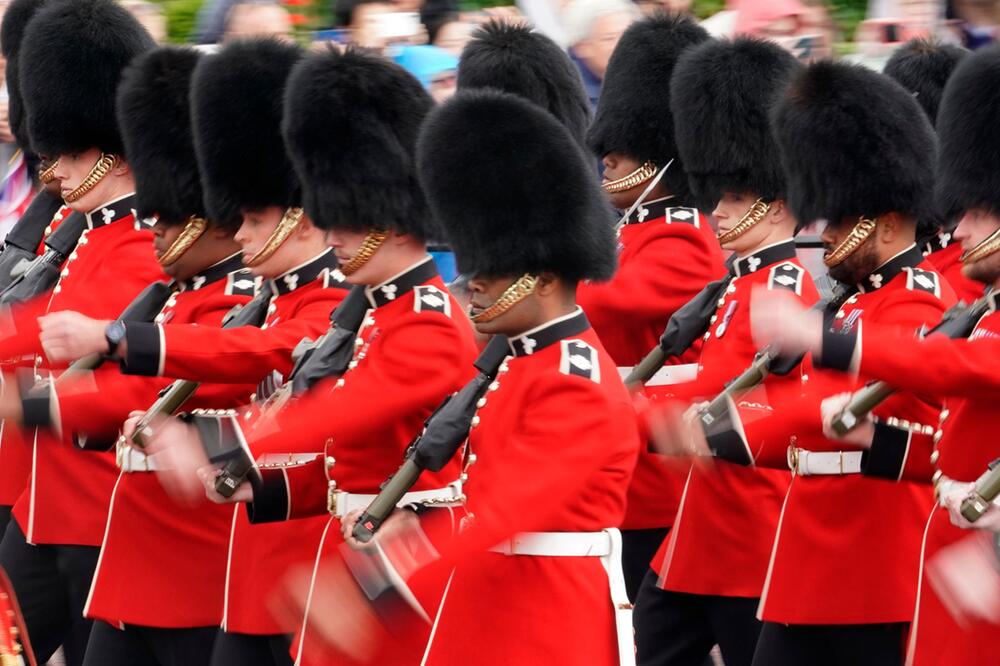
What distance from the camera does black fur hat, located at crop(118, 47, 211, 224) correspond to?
5000mm

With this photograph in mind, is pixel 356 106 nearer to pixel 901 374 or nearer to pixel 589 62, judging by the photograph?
pixel 901 374

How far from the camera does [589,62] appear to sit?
700 cm

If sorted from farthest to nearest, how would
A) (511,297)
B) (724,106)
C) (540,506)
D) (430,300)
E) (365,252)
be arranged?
(724,106)
(365,252)
(430,300)
(511,297)
(540,506)

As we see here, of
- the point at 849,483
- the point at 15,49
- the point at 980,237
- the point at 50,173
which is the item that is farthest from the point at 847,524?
the point at 15,49

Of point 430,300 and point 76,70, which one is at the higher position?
point 430,300

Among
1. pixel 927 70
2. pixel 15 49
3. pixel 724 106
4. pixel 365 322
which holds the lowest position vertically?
pixel 15 49

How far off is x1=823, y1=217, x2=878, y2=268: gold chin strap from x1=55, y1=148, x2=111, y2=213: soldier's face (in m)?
1.89

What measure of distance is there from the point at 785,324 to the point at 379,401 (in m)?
0.83

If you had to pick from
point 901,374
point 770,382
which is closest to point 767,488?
point 770,382

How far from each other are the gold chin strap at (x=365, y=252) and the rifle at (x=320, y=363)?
0.15 feet

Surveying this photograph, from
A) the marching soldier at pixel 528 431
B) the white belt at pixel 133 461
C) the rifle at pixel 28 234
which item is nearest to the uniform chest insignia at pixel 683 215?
the white belt at pixel 133 461

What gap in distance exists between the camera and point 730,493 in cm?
500

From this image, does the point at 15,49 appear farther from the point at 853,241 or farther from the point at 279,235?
the point at 853,241

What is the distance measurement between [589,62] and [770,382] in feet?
8.50
